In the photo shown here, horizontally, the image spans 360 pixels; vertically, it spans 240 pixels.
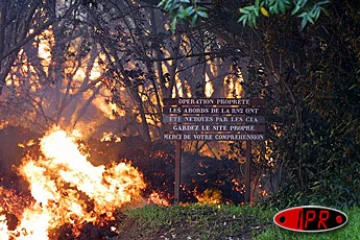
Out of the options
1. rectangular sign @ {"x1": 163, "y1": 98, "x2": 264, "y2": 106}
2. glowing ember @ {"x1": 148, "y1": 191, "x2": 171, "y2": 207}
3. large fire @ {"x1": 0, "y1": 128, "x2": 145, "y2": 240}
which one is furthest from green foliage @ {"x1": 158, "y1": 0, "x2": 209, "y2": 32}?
glowing ember @ {"x1": 148, "y1": 191, "x2": 171, "y2": 207}

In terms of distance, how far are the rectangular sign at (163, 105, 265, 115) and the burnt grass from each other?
4.37ft

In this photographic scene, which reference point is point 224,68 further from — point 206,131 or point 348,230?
point 348,230

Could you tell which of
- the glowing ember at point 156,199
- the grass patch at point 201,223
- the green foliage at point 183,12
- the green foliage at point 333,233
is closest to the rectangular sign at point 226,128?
the grass patch at point 201,223

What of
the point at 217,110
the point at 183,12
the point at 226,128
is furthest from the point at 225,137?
the point at 183,12

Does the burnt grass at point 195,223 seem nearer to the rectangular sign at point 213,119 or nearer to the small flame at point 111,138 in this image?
the rectangular sign at point 213,119

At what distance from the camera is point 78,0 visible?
11586 millimetres

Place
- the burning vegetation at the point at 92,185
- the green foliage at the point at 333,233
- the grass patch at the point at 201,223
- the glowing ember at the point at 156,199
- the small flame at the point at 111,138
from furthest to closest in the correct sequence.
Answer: the small flame at the point at 111,138, the glowing ember at the point at 156,199, the burning vegetation at the point at 92,185, the grass patch at the point at 201,223, the green foliage at the point at 333,233

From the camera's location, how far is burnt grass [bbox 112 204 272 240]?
7590 mm

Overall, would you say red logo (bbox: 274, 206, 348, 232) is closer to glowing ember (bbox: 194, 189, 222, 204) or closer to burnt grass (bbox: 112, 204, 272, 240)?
burnt grass (bbox: 112, 204, 272, 240)

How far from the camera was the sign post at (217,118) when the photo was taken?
9.18 meters

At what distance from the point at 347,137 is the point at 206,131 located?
7.80ft

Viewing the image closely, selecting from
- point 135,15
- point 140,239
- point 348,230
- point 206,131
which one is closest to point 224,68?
point 135,15

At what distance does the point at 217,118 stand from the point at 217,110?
11 centimetres

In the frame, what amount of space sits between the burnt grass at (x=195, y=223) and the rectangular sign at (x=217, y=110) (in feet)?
4.37
